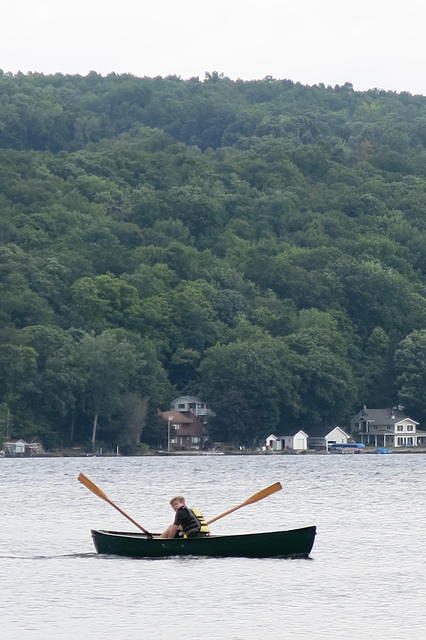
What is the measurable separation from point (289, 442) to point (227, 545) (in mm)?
116301

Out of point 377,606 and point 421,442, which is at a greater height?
point 421,442

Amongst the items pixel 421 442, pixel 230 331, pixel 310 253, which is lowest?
pixel 421 442

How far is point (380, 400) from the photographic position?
170000mm

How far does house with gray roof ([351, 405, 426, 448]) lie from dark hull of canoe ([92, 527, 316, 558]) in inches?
4829

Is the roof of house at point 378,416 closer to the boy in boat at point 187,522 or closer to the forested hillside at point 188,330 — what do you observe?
the forested hillside at point 188,330

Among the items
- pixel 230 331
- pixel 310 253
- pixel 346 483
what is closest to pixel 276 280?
pixel 310 253

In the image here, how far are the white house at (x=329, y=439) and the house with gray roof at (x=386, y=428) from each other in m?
2.10

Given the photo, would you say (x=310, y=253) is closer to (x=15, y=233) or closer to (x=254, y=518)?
(x=15, y=233)

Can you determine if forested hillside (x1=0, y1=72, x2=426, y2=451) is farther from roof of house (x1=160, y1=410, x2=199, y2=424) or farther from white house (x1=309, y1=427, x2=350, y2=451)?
roof of house (x1=160, y1=410, x2=199, y2=424)

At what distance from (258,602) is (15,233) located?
151204mm

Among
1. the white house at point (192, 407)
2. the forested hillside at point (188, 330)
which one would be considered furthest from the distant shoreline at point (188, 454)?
the white house at point (192, 407)

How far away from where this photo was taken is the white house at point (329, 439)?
162m

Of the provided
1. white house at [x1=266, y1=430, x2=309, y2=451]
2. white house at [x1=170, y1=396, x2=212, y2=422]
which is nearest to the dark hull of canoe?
white house at [x1=170, y1=396, x2=212, y2=422]

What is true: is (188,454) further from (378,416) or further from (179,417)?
(378,416)
